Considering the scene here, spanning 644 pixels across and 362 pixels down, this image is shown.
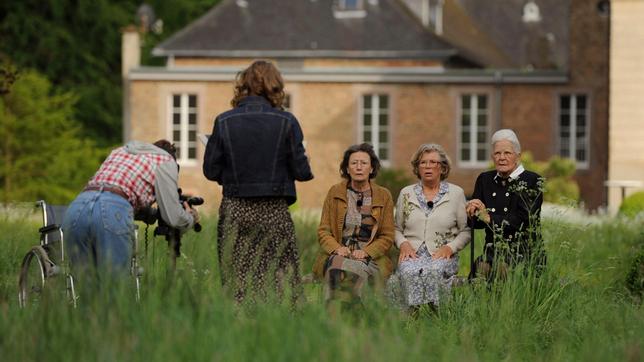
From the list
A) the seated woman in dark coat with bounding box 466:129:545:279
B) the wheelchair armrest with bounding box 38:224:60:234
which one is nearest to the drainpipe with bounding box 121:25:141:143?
the seated woman in dark coat with bounding box 466:129:545:279

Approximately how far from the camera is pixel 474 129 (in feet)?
118

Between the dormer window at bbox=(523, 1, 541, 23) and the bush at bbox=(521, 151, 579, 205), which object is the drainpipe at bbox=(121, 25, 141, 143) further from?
the dormer window at bbox=(523, 1, 541, 23)

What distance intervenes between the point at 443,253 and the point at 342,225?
66 cm

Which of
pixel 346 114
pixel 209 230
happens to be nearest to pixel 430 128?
pixel 346 114

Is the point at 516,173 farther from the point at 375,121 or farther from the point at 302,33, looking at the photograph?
the point at 302,33

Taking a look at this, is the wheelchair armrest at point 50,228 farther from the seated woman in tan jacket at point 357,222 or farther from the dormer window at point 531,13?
the dormer window at point 531,13

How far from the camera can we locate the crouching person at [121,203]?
329 inches

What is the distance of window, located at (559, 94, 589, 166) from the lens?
3553 centimetres

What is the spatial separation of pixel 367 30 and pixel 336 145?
7029 millimetres

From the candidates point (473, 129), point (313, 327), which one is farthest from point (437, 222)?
point (473, 129)

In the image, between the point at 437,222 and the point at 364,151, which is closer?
the point at 364,151

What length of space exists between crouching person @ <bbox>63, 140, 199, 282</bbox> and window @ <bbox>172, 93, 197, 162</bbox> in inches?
1090

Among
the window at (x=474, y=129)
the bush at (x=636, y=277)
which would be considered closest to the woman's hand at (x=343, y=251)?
the bush at (x=636, y=277)

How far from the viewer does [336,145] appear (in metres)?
36.1
